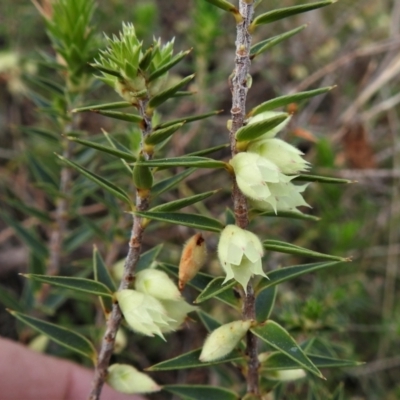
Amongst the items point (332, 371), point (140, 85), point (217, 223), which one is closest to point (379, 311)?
point (332, 371)

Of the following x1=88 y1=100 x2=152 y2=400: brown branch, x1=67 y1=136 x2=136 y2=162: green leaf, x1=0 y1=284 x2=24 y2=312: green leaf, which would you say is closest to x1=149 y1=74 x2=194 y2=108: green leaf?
x1=88 y1=100 x2=152 y2=400: brown branch

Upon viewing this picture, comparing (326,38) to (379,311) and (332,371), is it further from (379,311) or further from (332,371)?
(332,371)

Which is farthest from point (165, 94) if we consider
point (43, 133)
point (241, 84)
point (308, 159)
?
point (308, 159)

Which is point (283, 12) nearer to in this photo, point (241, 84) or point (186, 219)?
point (241, 84)

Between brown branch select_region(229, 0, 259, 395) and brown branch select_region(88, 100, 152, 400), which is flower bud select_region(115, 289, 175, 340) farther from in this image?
brown branch select_region(229, 0, 259, 395)

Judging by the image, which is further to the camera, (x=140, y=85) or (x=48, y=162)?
(x=48, y=162)

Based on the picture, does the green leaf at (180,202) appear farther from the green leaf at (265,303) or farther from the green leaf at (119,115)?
the green leaf at (265,303)

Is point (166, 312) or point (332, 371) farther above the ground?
point (166, 312)
